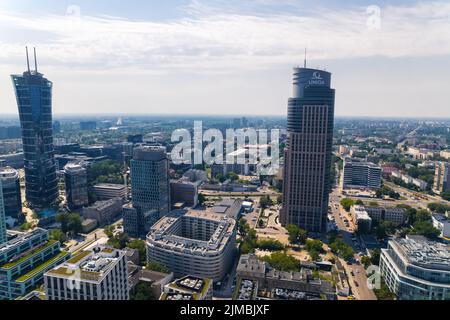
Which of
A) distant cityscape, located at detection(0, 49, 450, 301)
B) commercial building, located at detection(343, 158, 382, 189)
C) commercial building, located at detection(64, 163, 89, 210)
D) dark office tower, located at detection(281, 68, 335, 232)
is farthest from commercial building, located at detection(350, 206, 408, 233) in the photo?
commercial building, located at detection(64, 163, 89, 210)

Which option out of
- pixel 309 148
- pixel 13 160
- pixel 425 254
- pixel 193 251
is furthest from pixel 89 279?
pixel 13 160

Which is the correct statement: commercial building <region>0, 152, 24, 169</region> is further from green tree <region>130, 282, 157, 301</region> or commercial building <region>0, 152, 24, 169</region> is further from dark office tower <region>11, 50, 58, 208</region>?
green tree <region>130, 282, 157, 301</region>

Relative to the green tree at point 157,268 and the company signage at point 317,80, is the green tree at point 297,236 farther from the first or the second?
the company signage at point 317,80

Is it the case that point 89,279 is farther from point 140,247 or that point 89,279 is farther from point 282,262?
point 282,262

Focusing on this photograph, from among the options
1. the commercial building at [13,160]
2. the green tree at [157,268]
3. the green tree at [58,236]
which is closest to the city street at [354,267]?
the green tree at [157,268]

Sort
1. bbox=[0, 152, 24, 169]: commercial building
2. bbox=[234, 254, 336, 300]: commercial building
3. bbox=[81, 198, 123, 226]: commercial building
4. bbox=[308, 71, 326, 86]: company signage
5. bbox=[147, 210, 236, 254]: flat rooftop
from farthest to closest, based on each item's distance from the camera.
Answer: bbox=[0, 152, 24, 169]: commercial building, bbox=[81, 198, 123, 226]: commercial building, bbox=[308, 71, 326, 86]: company signage, bbox=[147, 210, 236, 254]: flat rooftop, bbox=[234, 254, 336, 300]: commercial building

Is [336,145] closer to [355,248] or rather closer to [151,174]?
[355,248]
